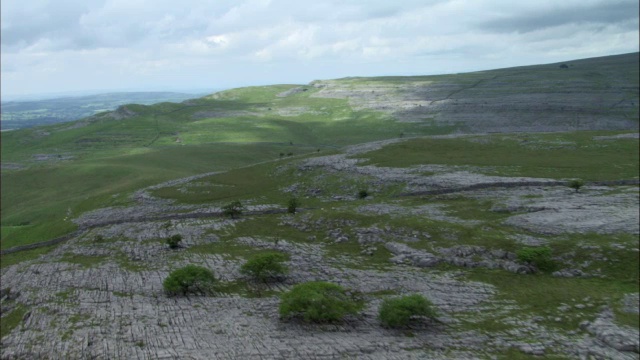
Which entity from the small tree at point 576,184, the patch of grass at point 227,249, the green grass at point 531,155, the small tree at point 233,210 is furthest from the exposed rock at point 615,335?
the small tree at point 233,210

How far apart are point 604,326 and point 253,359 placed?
29272 millimetres

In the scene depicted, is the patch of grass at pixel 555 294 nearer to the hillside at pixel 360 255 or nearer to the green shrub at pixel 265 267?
the hillside at pixel 360 255

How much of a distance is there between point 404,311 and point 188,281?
76.0 feet

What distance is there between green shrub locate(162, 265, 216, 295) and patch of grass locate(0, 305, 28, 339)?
14577 mm

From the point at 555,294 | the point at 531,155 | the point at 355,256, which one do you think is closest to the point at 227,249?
the point at 355,256

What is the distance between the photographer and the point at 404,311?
3775 centimetres

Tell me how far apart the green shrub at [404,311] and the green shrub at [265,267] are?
49.4 ft

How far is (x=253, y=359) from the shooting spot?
34156mm

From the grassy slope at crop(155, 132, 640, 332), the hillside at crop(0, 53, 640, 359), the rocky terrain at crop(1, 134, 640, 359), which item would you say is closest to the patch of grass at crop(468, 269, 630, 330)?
the grassy slope at crop(155, 132, 640, 332)

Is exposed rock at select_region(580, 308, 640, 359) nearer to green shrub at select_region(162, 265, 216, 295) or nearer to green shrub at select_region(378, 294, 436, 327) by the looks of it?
green shrub at select_region(378, 294, 436, 327)

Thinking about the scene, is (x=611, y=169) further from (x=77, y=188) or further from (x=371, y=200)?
(x=77, y=188)

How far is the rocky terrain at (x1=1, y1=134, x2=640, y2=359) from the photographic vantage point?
117ft

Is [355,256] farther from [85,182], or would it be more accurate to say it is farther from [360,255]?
[85,182]

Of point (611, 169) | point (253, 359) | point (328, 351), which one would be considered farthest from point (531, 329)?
point (611, 169)
